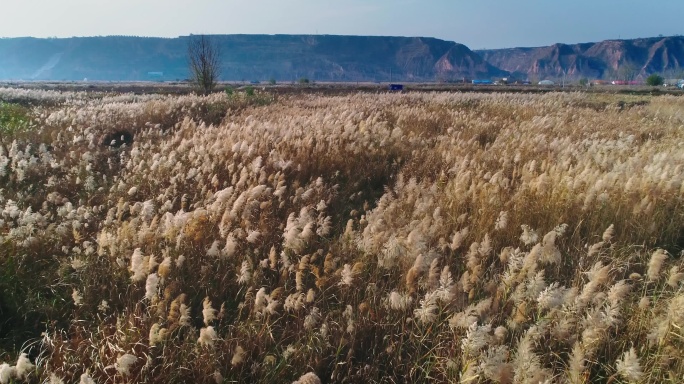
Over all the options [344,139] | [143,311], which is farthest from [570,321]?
[344,139]

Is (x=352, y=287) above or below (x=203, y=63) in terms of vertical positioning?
below

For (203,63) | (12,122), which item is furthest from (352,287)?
(203,63)

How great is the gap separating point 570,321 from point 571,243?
1.31 metres

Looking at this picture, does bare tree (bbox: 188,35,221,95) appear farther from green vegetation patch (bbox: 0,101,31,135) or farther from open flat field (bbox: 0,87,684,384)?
open flat field (bbox: 0,87,684,384)

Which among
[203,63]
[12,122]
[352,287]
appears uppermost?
[203,63]

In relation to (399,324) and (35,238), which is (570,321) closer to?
(399,324)

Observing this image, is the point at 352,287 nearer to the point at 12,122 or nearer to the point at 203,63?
the point at 12,122

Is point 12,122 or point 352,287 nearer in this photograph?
point 352,287

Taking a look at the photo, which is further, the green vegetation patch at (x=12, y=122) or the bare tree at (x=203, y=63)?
the bare tree at (x=203, y=63)

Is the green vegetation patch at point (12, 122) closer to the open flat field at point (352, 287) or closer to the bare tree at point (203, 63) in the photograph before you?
the open flat field at point (352, 287)

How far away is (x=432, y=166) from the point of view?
5.47m

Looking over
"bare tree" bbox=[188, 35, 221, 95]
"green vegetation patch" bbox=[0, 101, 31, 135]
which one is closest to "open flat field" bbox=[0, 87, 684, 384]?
"green vegetation patch" bbox=[0, 101, 31, 135]

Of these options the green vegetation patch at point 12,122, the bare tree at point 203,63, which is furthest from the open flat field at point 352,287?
the bare tree at point 203,63

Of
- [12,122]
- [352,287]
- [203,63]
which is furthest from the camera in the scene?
[203,63]
